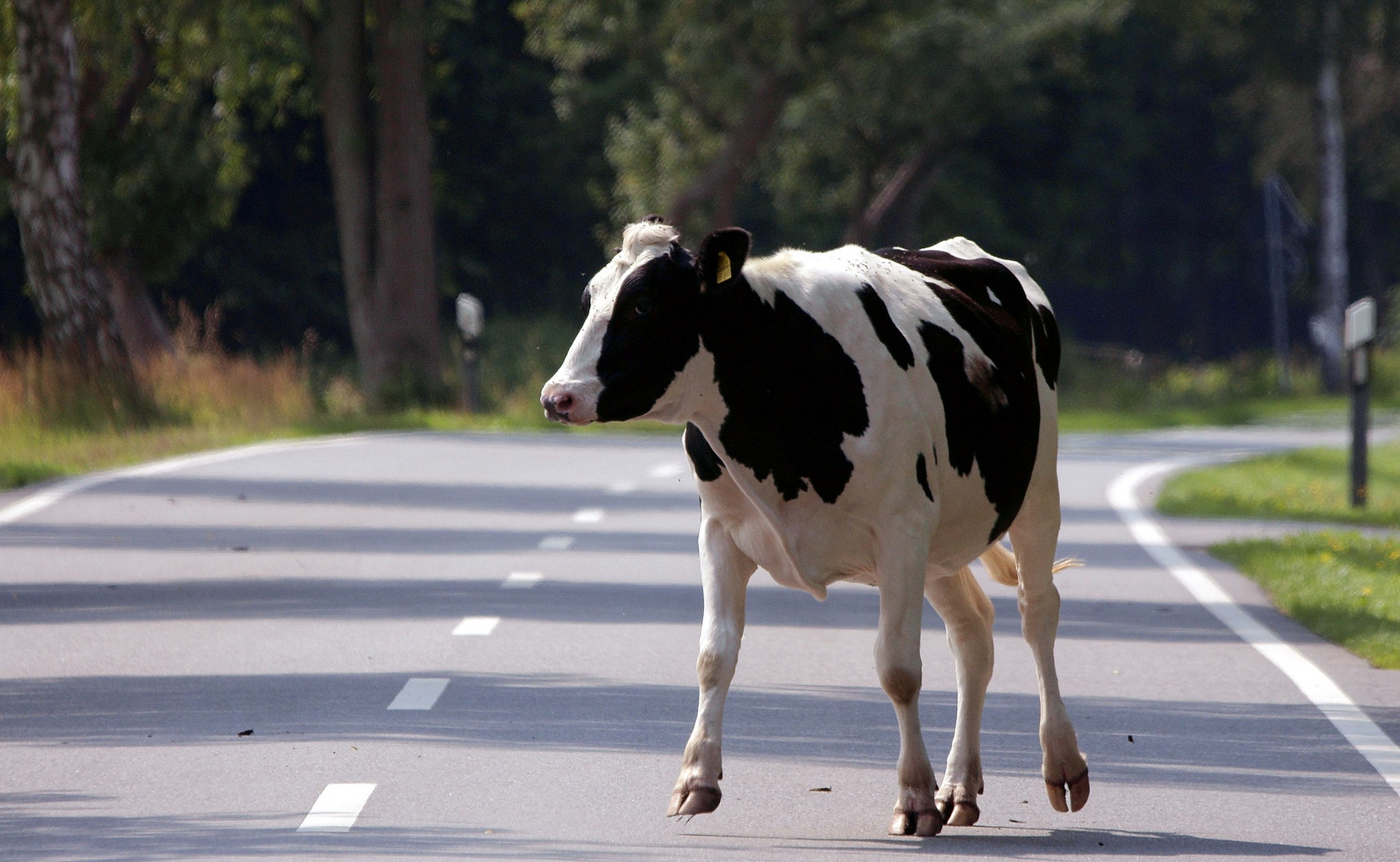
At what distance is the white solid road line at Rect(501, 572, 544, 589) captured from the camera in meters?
13.1

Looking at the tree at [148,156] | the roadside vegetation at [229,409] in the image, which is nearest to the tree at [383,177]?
the roadside vegetation at [229,409]

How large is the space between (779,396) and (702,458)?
12.3 inches

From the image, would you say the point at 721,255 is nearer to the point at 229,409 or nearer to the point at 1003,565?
the point at 1003,565

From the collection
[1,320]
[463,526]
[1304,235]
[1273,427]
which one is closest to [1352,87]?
[1304,235]

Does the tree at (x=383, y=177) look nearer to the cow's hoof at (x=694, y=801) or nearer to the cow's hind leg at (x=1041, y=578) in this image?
the cow's hind leg at (x=1041, y=578)

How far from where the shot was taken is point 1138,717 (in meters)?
9.14

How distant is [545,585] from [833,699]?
157 inches

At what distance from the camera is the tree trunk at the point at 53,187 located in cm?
2634

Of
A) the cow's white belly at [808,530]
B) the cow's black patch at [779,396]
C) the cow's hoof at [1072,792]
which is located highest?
the cow's black patch at [779,396]

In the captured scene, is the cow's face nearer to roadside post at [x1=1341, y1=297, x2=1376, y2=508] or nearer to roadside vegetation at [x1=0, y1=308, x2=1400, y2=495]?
roadside post at [x1=1341, y1=297, x2=1376, y2=508]

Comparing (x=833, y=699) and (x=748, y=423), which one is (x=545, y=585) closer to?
(x=833, y=699)

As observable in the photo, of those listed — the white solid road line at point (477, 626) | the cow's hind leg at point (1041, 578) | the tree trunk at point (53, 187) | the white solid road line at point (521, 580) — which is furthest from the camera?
the tree trunk at point (53, 187)

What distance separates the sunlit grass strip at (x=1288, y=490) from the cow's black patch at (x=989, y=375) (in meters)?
10.8

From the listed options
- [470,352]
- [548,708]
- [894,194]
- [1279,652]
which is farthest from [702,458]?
[894,194]
